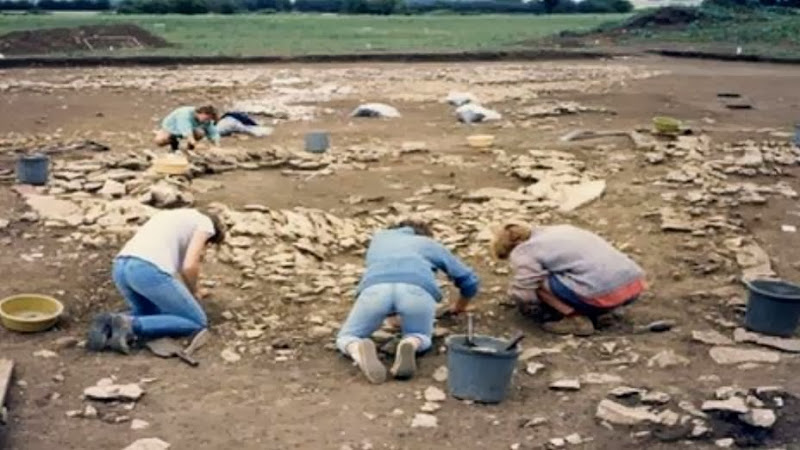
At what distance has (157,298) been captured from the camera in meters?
6.54

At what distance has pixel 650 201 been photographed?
9.86m

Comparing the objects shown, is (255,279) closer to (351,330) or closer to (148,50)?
(351,330)

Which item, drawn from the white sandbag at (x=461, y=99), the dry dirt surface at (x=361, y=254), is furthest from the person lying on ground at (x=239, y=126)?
the white sandbag at (x=461, y=99)

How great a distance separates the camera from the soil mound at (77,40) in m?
27.0

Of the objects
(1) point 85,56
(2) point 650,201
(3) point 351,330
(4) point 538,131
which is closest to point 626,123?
(4) point 538,131

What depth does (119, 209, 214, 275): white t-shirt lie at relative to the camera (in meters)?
6.55

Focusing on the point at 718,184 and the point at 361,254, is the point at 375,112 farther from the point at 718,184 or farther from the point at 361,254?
the point at 361,254

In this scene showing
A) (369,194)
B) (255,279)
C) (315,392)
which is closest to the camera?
(315,392)

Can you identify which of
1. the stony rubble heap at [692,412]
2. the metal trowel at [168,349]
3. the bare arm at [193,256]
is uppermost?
the bare arm at [193,256]

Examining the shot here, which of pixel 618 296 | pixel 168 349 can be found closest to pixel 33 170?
pixel 168 349

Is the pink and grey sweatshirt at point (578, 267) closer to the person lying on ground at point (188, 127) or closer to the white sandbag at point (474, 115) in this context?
the person lying on ground at point (188, 127)

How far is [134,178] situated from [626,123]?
7.31 meters

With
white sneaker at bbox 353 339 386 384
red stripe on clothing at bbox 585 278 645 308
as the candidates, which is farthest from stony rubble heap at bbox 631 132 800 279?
white sneaker at bbox 353 339 386 384

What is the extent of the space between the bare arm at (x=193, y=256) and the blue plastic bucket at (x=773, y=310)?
336 centimetres
